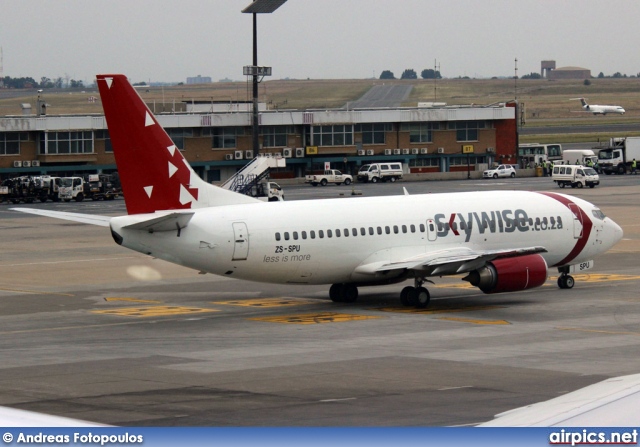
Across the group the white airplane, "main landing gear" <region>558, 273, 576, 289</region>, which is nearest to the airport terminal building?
the white airplane

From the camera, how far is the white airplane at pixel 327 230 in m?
35.6

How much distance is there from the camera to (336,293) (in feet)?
132

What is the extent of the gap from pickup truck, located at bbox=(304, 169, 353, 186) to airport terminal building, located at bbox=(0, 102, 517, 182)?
5.84m

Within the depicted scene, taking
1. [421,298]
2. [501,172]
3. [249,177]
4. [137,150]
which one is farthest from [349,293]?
[501,172]

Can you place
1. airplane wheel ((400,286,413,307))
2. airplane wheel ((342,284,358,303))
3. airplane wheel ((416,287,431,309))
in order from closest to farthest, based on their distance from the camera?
1. airplane wheel ((416,287,431,309))
2. airplane wheel ((400,286,413,307))
3. airplane wheel ((342,284,358,303))

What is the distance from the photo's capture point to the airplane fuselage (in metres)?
35.7

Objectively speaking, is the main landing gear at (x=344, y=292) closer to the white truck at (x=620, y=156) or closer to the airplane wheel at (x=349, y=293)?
the airplane wheel at (x=349, y=293)

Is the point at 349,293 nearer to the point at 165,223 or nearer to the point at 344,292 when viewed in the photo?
the point at 344,292

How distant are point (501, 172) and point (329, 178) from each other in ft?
68.5

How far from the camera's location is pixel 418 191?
107 m

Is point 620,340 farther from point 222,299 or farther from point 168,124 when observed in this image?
point 168,124

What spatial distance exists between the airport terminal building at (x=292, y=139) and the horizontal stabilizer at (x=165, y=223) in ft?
271

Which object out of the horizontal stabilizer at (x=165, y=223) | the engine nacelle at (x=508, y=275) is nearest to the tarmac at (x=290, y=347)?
the engine nacelle at (x=508, y=275)

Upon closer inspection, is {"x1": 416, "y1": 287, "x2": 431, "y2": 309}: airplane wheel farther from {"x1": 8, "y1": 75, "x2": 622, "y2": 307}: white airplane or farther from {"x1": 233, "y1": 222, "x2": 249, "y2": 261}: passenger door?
{"x1": 233, "y1": 222, "x2": 249, "y2": 261}: passenger door
